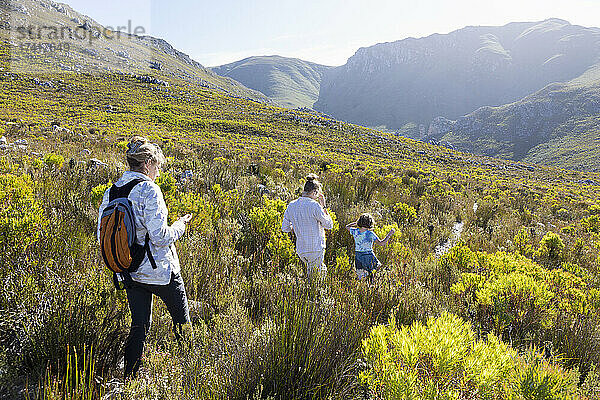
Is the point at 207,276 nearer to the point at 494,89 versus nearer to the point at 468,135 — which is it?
the point at 468,135

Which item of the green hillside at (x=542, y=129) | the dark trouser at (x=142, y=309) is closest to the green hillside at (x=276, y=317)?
the dark trouser at (x=142, y=309)

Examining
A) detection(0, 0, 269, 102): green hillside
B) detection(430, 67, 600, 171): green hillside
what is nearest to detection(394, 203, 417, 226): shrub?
detection(0, 0, 269, 102): green hillside

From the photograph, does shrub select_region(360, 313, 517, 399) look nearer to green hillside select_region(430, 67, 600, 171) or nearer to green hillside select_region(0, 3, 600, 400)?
green hillside select_region(0, 3, 600, 400)

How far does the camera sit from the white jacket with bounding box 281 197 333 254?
344 cm

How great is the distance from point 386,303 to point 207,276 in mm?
1790

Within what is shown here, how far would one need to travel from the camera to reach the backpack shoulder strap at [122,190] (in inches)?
72.5

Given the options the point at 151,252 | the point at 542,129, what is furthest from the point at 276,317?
the point at 542,129

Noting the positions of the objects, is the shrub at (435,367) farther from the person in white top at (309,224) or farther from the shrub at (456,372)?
the person in white top at (309,224)

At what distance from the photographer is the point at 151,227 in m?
1.86

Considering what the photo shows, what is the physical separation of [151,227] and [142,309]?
0.67 metres

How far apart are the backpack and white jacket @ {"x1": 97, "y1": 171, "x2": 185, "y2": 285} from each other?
0.04 meters

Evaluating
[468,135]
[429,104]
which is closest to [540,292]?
[468,135]

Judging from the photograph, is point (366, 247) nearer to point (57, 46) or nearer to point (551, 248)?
point (551, 248)

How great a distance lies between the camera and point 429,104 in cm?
16662
